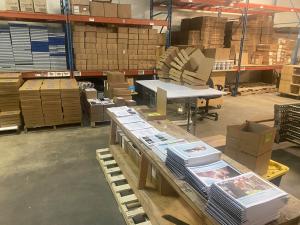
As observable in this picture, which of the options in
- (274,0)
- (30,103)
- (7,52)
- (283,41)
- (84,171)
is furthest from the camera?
(274,0)

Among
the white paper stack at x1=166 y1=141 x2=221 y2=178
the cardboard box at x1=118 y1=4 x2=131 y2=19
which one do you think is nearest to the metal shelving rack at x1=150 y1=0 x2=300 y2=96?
the cardboard box at x1=118 y1=4 x2=131 y2=19

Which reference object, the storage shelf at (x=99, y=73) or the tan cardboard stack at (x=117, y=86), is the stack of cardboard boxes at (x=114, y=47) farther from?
the tan cardboard stack at (x=117, y=86)

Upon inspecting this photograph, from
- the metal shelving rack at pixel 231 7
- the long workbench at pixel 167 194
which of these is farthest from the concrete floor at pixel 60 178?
the metal shelving rack at pixel 231 7

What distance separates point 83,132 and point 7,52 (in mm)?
1986

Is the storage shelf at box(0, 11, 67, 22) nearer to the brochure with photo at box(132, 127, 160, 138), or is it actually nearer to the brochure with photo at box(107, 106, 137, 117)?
the brochure with photo at box(107, 106, 137, 117)

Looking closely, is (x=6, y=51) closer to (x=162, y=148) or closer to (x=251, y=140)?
(x=162, y=148)

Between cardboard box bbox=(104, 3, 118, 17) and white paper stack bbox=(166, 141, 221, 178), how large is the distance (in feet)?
12.5

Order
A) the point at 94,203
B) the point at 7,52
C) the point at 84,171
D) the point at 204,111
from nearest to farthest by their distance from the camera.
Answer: the point at 94,203 < the point at 84,171 < the point at 7,52 < the point at 204,111

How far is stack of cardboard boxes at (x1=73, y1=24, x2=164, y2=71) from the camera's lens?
4.51 m

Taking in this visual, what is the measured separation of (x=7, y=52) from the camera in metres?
4.21

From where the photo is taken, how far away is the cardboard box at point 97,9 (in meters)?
4.43

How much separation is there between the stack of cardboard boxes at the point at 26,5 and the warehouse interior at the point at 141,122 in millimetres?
17

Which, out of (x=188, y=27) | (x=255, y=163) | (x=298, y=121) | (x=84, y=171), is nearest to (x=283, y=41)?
(x=188, y=27)

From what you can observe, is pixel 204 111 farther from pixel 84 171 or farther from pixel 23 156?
pixel 23 156
